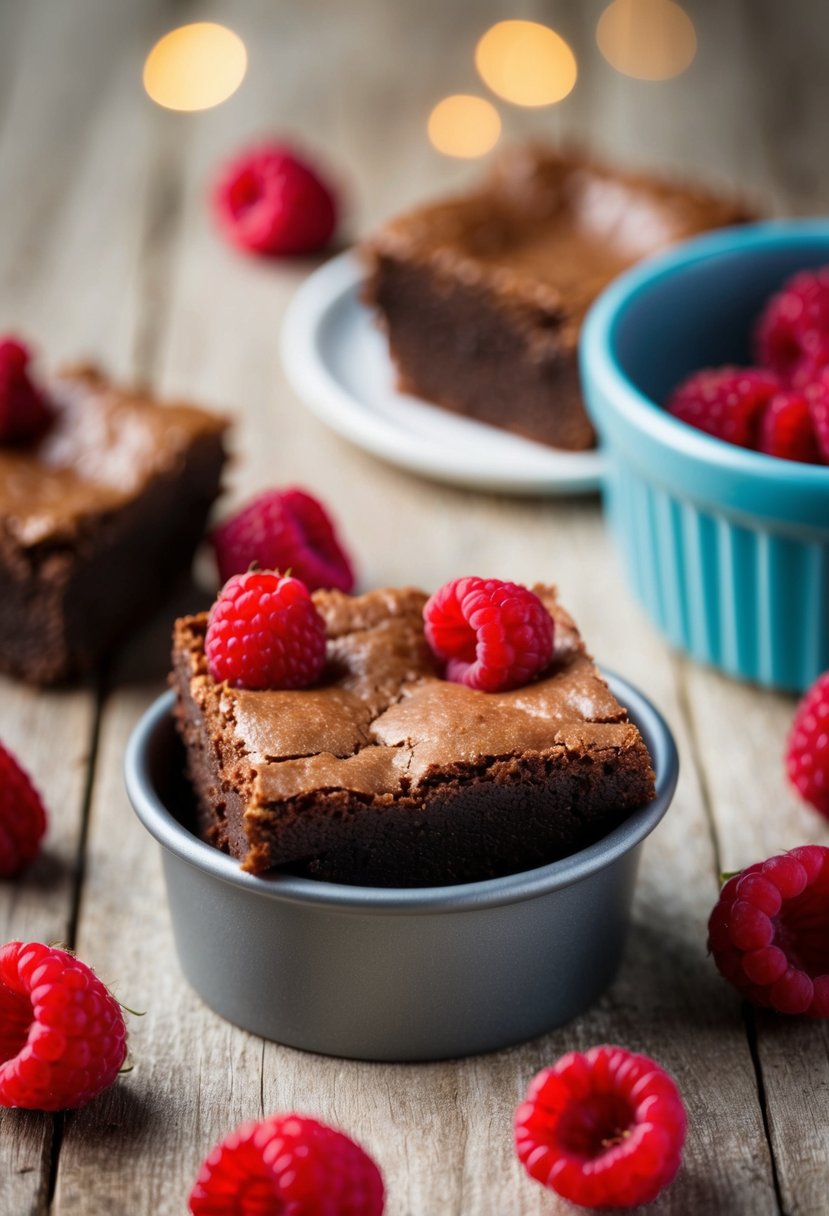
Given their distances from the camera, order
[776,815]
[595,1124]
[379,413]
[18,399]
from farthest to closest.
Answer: [379,413]
[18,399]
[776,815]
[595,1124]

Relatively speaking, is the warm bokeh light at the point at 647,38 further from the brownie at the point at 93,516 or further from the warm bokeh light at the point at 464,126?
the brownie at the point at 93,516

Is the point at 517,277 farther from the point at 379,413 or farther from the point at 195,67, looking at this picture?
the point at 195,67

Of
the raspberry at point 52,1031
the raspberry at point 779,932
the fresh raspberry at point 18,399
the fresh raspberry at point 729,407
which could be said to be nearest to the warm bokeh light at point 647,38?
the fresh raspberry at point 729,407

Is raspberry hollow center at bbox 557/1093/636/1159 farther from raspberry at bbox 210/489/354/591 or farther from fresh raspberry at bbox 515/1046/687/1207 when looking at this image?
raspberry at bbox 210/489/354/591

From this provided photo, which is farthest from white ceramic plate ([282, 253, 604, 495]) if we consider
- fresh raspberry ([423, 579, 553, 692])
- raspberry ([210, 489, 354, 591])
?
fresh raspberry ([423, 579, 553, 692])

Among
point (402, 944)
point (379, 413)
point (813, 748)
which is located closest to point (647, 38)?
point (379, 413)

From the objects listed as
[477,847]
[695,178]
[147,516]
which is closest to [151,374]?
[147,516]
